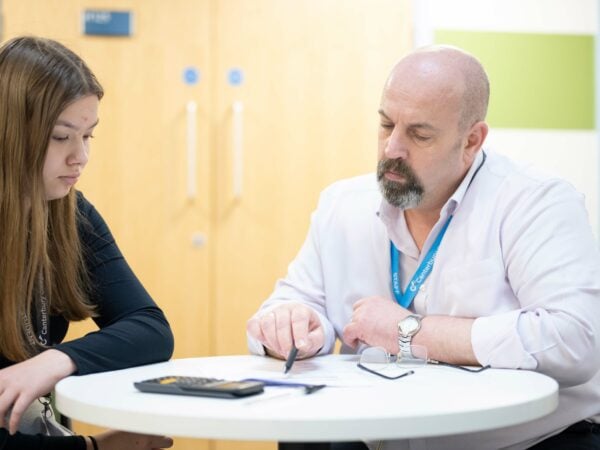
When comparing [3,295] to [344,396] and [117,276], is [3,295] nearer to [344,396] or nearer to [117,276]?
[117,276]

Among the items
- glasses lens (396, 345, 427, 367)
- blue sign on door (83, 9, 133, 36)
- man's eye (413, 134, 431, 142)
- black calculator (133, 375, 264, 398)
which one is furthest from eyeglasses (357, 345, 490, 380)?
blue sign on door (83, 9, 133, 36)

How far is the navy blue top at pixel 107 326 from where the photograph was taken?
165cm

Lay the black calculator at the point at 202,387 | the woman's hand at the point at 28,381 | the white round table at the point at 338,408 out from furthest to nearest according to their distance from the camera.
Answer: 1. the woman's hand at the point at 28,381
2. the black calculator at the point at 202,387
3. the white round table at the point at 338,408

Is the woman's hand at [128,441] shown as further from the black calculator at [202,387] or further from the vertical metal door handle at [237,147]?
the vertical metal door handle at [237,147]

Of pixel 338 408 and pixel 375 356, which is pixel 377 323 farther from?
pixel 338 408

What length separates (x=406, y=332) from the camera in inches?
67.7

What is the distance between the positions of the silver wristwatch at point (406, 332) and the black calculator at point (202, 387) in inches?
17.1

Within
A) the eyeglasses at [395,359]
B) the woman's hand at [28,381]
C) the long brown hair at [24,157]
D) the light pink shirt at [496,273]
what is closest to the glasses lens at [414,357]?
the eyeglasses at [395,359]

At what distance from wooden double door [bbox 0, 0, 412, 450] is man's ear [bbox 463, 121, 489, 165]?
65.4 inches

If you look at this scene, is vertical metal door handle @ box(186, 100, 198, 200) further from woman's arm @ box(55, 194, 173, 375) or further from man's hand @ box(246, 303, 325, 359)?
man's hand @ box(246, 303, 325, 359)

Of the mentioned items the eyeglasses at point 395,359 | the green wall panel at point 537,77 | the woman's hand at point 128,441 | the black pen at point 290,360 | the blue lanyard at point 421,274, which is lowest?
the woman's hand at point 128,441

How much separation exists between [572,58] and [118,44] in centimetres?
200

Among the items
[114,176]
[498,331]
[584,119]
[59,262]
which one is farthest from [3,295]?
[584,119]

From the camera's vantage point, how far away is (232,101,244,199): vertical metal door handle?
3576mm
